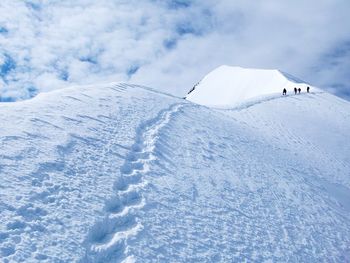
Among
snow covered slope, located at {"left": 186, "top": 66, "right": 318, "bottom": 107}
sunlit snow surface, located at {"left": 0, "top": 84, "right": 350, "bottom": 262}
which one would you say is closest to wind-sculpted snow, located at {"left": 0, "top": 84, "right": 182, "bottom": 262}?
sunlit snow surface, located at {"left": 0, "top": 84, "right": 350, "bottom": 262}

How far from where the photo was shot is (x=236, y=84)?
8306cm

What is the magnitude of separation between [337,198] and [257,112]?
14057 mm

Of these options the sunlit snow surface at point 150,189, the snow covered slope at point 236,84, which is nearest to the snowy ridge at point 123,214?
the sunlit snow surface at point 150,189

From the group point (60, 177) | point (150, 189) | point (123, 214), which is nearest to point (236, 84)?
point (150, 189)

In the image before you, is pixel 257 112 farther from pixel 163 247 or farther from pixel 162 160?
pixel 163 247

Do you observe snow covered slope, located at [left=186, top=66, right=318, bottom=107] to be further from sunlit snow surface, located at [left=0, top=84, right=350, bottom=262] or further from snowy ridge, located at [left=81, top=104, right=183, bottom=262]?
snowy ridge, located at [left=81, top=104, right=183, bottom=262]

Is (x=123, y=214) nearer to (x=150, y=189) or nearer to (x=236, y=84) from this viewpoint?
(x=150, y=189)

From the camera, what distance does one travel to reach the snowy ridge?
8.04 meters

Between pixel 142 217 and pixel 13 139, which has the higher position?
pixel 13 139

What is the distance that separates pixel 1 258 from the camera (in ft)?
23.0

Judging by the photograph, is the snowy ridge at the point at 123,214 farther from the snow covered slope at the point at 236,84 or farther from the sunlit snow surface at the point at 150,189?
the snow covered slope at the point at 236,84

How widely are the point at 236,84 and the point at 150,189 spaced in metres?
74.3

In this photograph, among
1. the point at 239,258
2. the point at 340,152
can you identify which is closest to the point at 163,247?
the point at 239,258

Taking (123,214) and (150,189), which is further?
(150,189)
